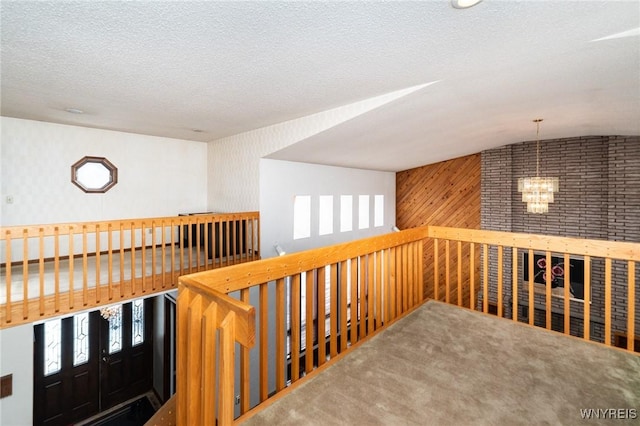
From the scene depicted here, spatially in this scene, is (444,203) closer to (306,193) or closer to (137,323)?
(306,193)

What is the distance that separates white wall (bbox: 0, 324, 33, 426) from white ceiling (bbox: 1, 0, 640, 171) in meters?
2.63

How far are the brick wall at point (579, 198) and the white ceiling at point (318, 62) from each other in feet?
3.60

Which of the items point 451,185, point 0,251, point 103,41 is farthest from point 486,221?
point 0,251

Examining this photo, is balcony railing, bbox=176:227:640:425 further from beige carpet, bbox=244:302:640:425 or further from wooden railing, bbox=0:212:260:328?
wooden railing, bbox=0:212:260:328

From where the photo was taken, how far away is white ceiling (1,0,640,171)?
2.12 metres

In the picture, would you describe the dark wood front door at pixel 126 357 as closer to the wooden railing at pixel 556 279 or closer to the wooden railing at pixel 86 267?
the wooden railing at pixel 86 267

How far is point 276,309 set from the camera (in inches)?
82.0

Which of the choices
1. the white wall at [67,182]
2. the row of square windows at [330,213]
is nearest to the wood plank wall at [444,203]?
→ the row of square windows at [330,213]

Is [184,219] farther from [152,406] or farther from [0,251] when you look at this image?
[152,406]

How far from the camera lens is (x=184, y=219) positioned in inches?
186

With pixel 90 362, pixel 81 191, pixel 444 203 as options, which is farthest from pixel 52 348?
pixel 444 203

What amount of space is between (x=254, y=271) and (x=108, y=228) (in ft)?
9.73

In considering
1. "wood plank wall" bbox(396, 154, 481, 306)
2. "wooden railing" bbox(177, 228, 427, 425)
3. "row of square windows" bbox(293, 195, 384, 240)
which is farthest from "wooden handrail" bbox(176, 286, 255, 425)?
"wood plank wall" bbox(396, 154, 481, 306)

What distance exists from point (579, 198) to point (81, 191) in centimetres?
957
